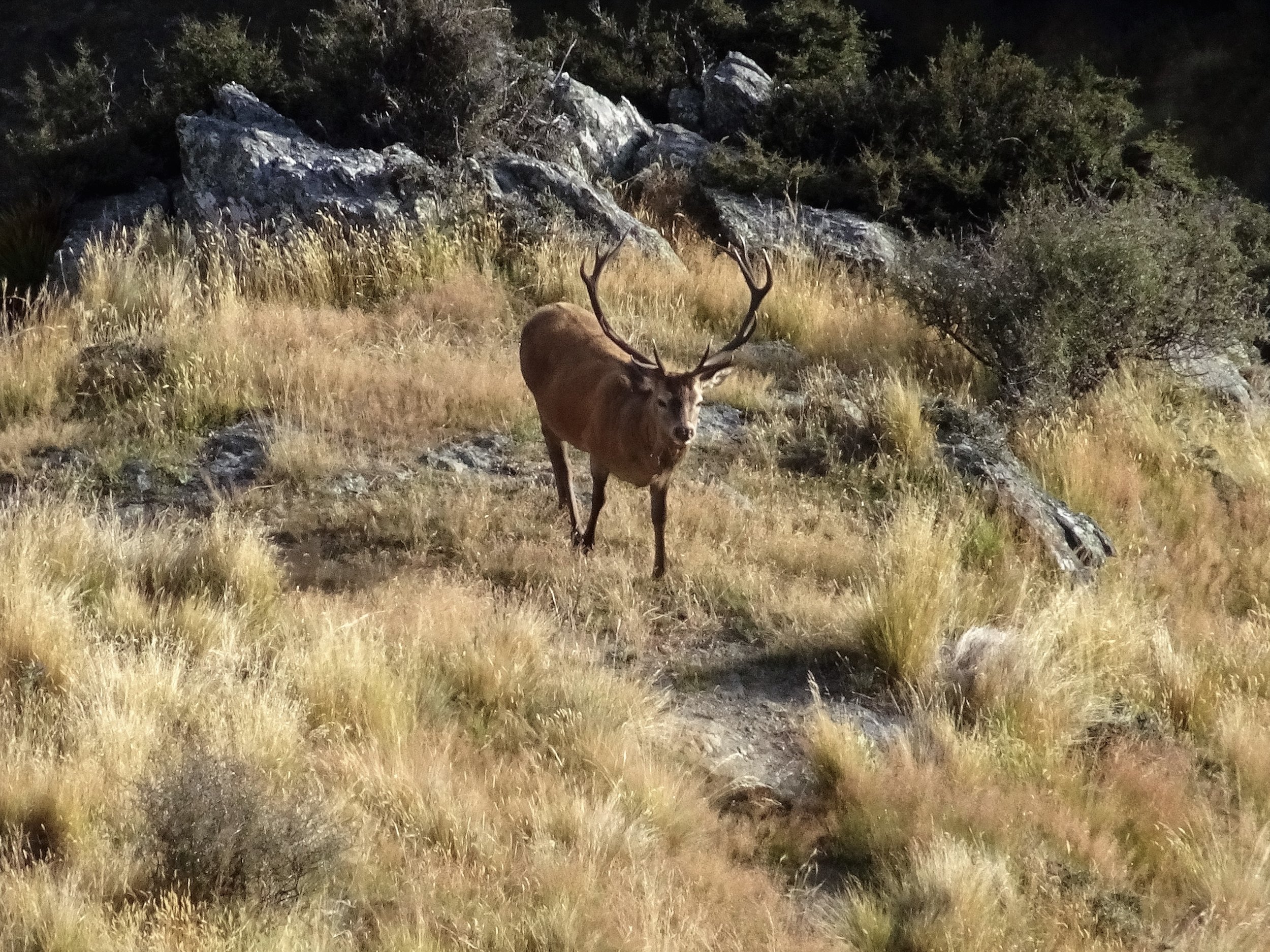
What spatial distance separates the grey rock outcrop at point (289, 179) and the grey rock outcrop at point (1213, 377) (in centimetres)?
722

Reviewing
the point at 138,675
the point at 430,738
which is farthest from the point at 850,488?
the point at 138,675

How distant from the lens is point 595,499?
7.73 meters

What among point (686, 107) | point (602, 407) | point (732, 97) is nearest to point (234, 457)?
point (602, 407)

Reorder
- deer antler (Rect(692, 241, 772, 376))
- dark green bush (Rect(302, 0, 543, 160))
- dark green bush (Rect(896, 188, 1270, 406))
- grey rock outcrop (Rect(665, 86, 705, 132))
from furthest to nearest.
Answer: grey rock outcrop (Rect(665, 86, 705, 132)) → dark green bush (Rect(302, 0, 543, 160)) → dark green bush (Rect(896, 188, 1270, 406)) → deer antler (Rect(692, 241, 772, 376))

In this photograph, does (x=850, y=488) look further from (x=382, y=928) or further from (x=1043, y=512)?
(x=382, y=928)

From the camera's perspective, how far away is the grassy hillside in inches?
176

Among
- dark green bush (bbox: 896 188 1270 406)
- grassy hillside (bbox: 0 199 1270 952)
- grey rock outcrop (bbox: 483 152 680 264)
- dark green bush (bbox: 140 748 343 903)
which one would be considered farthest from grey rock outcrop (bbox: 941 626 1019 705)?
grey rock outcrop (bbox: 483 152 680 264)

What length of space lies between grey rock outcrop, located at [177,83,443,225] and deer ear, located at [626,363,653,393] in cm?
590

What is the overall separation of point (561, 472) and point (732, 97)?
9454mm

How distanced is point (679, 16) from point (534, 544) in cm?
1412

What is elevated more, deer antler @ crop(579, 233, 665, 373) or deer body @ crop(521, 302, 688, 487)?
deer antler @ crop(579, 233, 665, 373)

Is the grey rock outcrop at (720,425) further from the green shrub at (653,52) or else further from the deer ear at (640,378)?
the green shrub at (653,52)

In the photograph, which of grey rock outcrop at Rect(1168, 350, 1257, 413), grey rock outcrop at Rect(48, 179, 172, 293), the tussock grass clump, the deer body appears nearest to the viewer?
the tussock grass clump

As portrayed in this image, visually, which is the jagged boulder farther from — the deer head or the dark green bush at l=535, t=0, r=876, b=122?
the deer head
